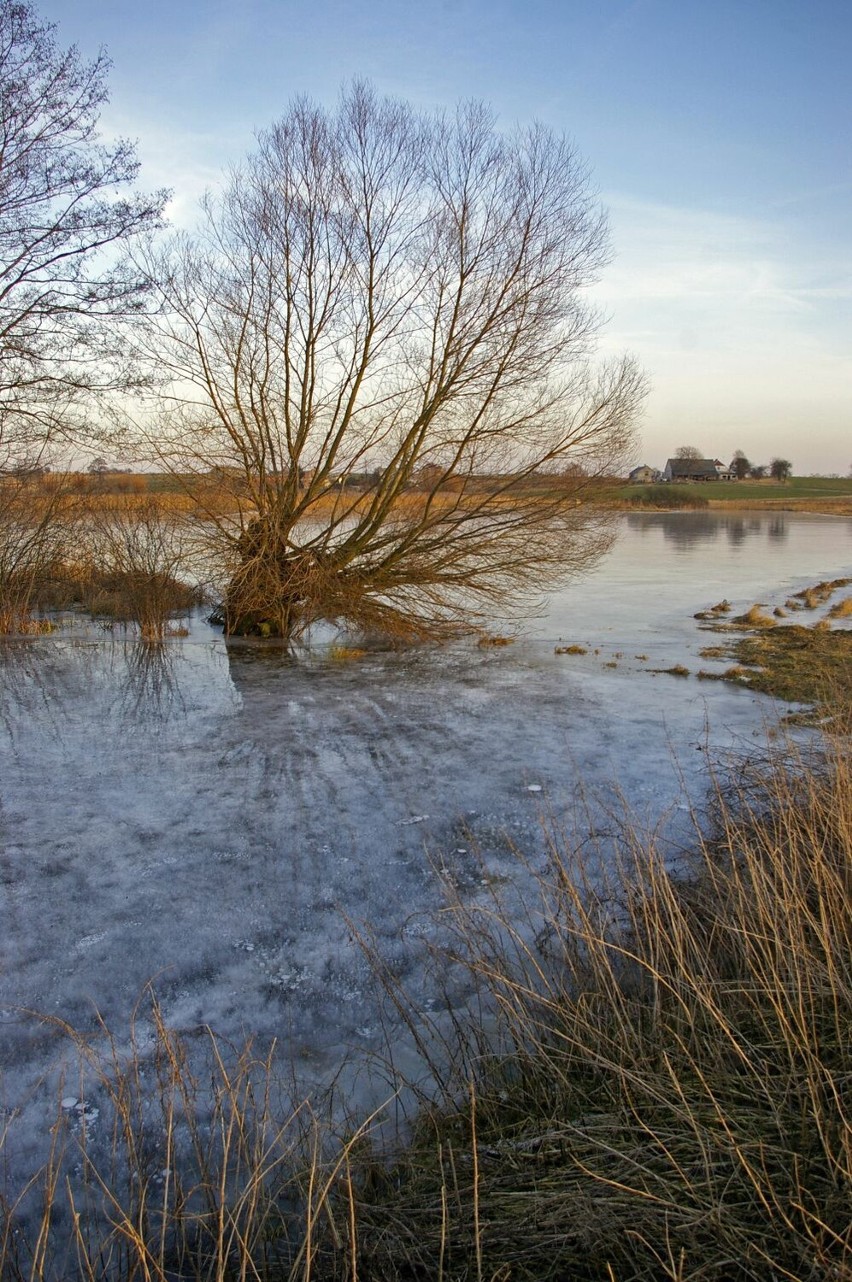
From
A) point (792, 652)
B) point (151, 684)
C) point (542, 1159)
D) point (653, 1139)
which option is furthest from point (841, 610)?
point (542, 1159)

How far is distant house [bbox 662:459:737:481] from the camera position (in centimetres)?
9100

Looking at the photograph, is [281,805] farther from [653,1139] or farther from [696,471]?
[696,471]

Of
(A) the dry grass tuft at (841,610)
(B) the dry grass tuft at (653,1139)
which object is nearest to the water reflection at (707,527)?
(A) the dry grass tuft at (841,610)

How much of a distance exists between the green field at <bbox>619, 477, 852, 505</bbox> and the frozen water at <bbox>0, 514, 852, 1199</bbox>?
44022mm

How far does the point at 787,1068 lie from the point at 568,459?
9.57 meters

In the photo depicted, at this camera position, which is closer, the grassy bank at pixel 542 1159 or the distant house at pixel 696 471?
the grassy bank at pixel 542 1159

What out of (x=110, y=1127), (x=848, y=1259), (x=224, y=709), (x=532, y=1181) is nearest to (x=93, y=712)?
(x=224, y=709)

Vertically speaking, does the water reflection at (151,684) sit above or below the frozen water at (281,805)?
above

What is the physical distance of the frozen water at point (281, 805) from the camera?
366 centimetres

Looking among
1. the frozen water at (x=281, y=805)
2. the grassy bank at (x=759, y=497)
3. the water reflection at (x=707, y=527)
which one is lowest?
the frozen water at (x=281, y=805)

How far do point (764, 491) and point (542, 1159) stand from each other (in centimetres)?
7633

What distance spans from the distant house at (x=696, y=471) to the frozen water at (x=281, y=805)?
3304 inches

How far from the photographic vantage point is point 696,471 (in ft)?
302

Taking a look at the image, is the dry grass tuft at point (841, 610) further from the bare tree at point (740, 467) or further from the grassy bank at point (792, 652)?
the bare tree at point (740, 467)
